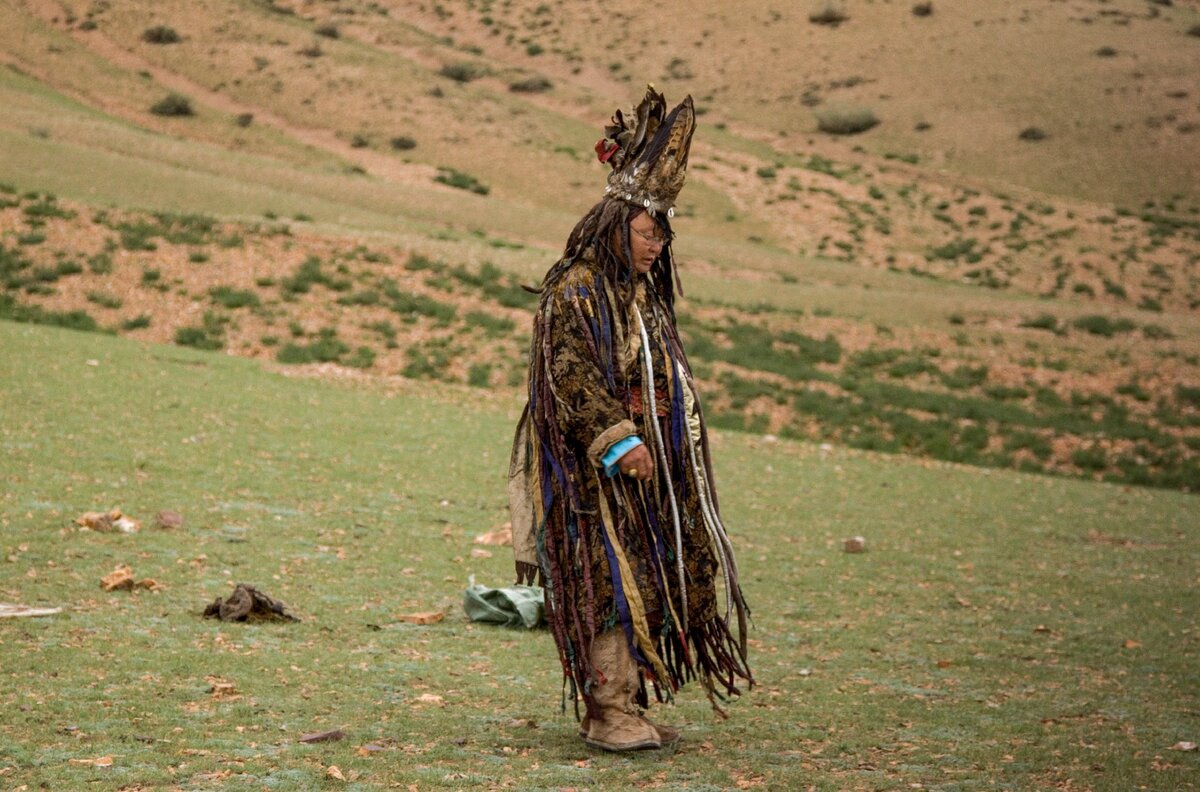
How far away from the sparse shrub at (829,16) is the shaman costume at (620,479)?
68677mm

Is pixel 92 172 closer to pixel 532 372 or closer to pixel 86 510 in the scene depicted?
pixel 86 510

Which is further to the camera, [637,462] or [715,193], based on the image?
[715,193]

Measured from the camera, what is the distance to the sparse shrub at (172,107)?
47.7 meters

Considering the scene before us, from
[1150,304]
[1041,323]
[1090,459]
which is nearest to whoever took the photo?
[1090,459]

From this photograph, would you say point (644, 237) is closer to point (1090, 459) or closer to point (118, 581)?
point (118, 581)

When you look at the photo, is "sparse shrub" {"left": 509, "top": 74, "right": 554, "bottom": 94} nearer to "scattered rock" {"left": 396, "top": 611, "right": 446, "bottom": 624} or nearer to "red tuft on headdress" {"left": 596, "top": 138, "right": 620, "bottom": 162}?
"scattered rock" {"left": 396, "top": 611, "right": 446, "bottom": 624}

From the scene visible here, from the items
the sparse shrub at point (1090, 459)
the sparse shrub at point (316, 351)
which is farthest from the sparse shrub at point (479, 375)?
the sparse shrub at point (1090, 459)

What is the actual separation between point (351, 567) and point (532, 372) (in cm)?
341

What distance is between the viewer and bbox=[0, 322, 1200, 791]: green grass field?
16.9 feet

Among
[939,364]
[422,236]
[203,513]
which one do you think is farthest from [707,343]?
[203,513]

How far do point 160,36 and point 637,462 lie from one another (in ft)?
A: 179

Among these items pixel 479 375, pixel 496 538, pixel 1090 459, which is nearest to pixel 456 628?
pixel 496 538

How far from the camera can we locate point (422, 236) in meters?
28.6

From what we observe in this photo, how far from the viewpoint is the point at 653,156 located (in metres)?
5.58
